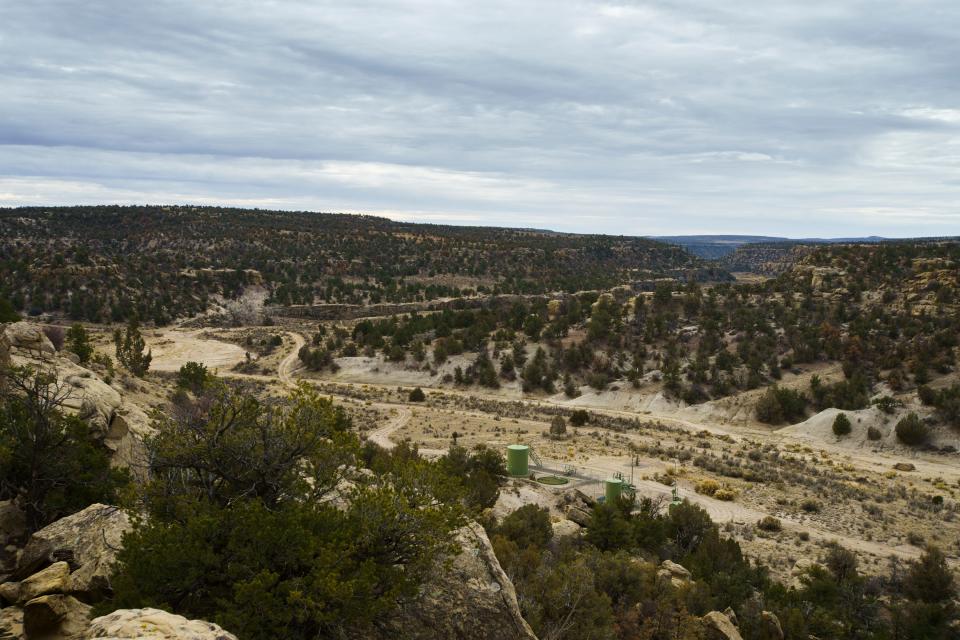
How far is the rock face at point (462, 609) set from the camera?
808 centimetres

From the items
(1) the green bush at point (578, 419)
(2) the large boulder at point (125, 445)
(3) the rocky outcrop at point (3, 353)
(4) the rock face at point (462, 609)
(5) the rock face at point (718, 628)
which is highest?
(3) the rocky outcrop at point (3, 353)

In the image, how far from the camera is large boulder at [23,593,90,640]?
21.6 ft

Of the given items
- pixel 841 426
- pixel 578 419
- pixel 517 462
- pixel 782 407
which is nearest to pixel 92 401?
pixel 517 462

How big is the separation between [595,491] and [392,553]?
18009 millimetres

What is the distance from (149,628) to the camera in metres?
5.39

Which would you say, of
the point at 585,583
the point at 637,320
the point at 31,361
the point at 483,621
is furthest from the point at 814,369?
the point at 31,361

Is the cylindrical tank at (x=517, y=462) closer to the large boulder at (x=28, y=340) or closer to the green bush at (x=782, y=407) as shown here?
the large boulder at (x=28, y=340)

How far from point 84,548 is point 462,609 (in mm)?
5389

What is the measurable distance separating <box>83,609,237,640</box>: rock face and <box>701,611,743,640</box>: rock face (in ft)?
31.8

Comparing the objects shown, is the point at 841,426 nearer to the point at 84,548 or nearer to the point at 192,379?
the point at 192,379

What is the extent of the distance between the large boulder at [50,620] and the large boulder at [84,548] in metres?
0.75

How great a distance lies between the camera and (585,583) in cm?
1104

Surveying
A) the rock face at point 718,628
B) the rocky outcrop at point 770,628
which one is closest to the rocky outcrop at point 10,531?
the rock face at point 718,628

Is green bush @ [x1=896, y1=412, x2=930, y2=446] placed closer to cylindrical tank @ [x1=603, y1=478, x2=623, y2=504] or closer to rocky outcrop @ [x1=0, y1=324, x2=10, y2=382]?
cylindrical tank @ [x1=603, y1=478, x2=623, y2=504]
